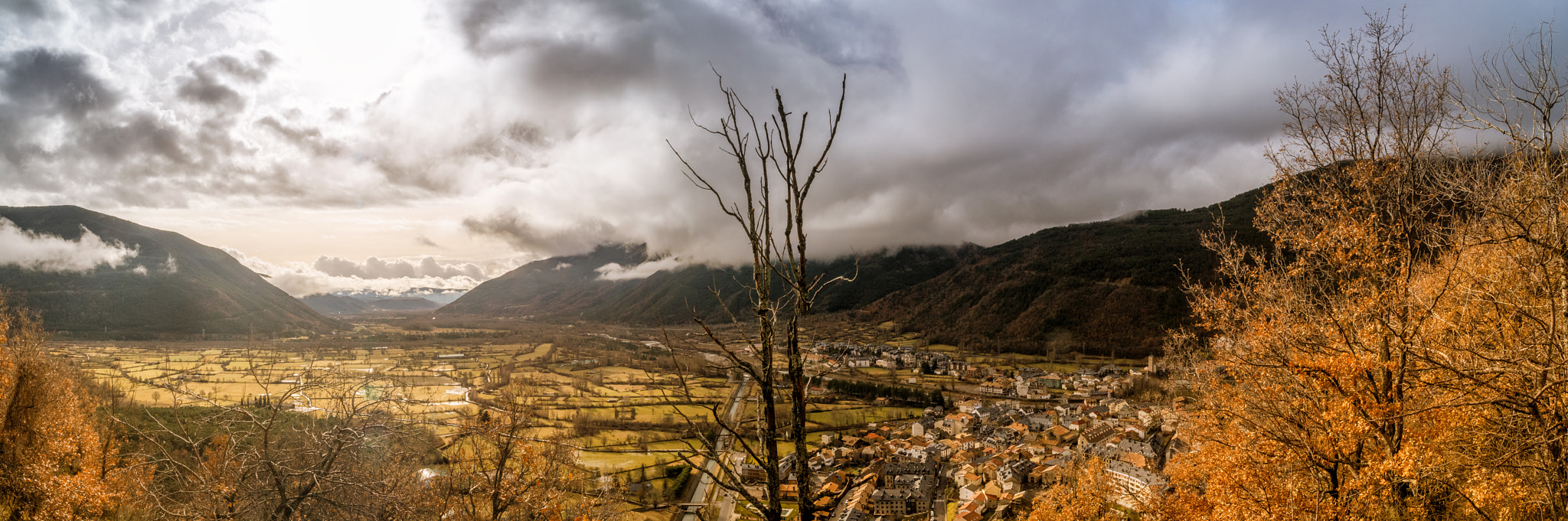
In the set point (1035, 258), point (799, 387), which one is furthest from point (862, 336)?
point (799, 387)

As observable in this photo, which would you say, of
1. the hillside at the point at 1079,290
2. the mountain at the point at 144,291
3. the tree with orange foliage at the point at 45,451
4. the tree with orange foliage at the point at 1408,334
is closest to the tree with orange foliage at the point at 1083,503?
the tree with orange foliage at the point at 1408,334

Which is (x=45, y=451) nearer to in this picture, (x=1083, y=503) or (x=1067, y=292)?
(x=1083, y=503)

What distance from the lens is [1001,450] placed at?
132ft

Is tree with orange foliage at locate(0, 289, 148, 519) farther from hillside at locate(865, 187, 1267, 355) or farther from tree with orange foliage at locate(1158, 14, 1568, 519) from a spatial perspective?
hillside at locate(865, 187, 1267, 355)

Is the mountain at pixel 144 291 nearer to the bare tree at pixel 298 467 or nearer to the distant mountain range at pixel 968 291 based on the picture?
the distant mountain range at pixel 968 291

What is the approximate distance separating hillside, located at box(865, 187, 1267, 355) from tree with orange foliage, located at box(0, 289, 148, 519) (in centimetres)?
9959

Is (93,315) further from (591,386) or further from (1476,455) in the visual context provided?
(1476,455)

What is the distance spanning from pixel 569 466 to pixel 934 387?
56.3 meters

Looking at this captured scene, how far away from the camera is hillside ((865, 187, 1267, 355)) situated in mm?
94706

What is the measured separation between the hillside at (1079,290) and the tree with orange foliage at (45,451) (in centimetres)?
9959

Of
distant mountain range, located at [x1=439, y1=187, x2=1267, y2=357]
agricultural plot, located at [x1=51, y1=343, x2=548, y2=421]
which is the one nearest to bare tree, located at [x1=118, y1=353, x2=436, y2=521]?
agricultural plot, located at [x1=51, y1=343, x2=548, y2=421]

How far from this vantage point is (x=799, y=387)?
2.81 metres

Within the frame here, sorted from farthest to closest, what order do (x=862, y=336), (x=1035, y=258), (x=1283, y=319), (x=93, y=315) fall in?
(x=1035, y=258) → (x=862, y=336) → (x=93, y=315) → (x=1283, y=319)

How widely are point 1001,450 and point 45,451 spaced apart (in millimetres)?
49152
